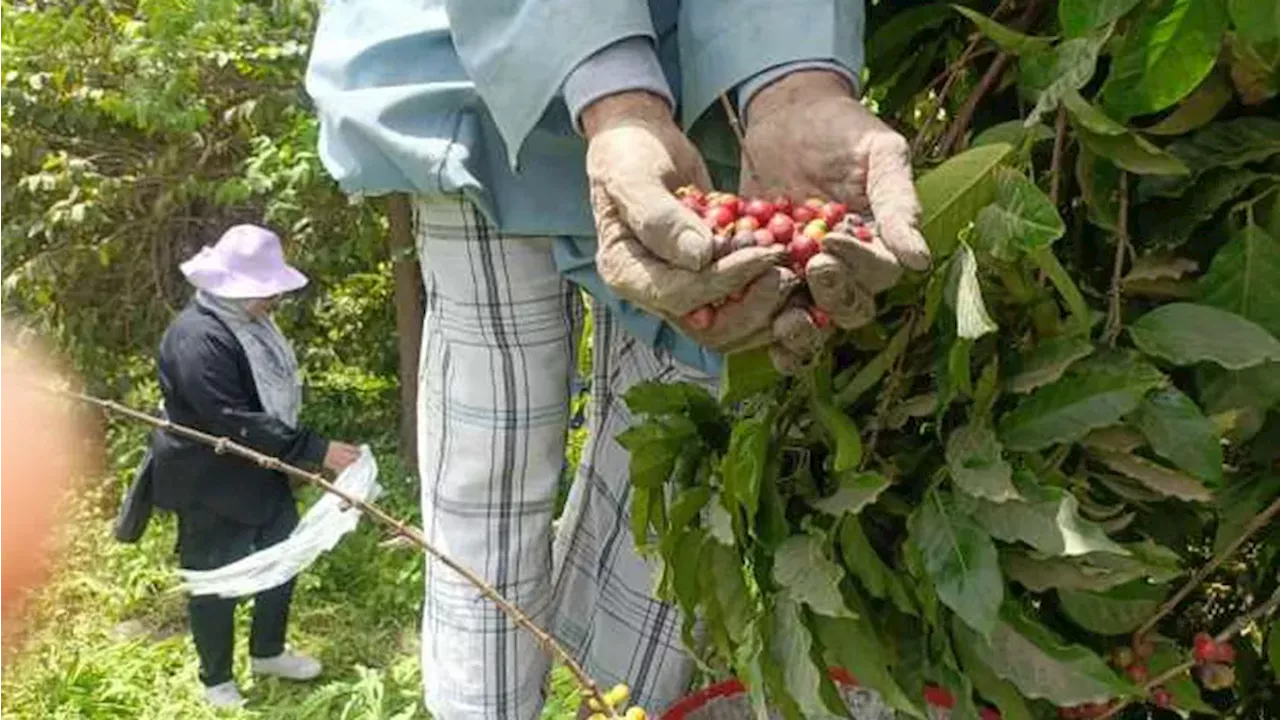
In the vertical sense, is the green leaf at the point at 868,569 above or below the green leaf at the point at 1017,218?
below

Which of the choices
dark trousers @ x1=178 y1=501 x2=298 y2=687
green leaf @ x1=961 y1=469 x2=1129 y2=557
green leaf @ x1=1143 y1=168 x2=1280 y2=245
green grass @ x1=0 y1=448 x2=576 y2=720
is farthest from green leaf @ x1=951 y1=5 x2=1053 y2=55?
dark trousers @ x1=178 y1=501 x2=298 y2=687

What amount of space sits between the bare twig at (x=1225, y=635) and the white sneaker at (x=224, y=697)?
2.49 meters

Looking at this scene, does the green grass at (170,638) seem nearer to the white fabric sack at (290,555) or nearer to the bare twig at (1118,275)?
the white fabric sack at (290,555)

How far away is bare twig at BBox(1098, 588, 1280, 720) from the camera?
854 millimetres

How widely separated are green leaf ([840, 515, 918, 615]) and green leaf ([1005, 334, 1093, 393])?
0.10 m

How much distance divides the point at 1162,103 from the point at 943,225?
0.36 feet

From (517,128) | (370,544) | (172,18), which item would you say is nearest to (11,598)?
(370,544)

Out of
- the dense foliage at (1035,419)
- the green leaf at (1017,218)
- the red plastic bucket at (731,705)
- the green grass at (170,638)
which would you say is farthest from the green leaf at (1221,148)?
the green grass at (170,638)

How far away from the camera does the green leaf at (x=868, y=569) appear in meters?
0.85

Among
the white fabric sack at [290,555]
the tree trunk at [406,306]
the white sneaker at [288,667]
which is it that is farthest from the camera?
the tree trunk at [406,306]

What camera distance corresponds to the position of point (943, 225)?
2.64 feet

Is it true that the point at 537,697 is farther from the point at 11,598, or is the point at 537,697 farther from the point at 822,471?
the point at 11,598

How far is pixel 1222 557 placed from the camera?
864 millimetres

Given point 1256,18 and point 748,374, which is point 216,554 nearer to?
point 748,374
